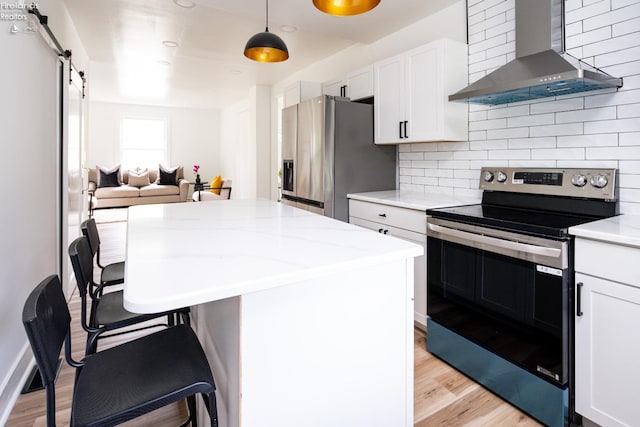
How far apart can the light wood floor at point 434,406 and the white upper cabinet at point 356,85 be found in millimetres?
2342

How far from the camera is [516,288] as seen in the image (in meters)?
1.72

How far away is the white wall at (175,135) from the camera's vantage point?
8.97m

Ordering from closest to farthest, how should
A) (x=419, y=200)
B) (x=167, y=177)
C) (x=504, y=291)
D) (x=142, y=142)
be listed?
1. (x=504, y=291)
2. (x=419, y=200)
3. (x=167, y=177)
4. (x=142, y=142)

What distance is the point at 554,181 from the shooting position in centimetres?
211

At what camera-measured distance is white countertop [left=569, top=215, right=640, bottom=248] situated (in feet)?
4.45

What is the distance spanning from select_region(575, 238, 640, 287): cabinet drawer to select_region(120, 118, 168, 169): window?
32.9 feet

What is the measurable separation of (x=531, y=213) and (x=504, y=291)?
0.59m

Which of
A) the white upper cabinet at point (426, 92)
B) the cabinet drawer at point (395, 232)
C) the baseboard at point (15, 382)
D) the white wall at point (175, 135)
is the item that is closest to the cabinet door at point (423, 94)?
the white upper cabinet at point (426, 92)

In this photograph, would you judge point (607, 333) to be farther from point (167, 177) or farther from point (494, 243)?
point (167, 177)

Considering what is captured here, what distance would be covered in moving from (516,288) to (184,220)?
1.64m

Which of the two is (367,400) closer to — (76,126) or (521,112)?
(521,112)

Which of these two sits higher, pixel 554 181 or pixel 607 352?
pixel 554 181

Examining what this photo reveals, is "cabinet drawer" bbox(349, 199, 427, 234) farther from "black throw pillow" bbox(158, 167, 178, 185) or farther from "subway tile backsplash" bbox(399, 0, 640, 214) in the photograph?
"black throw pillow" bbox(158, 167, 178, 185)

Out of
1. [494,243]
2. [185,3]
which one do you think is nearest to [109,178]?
[185,3]
